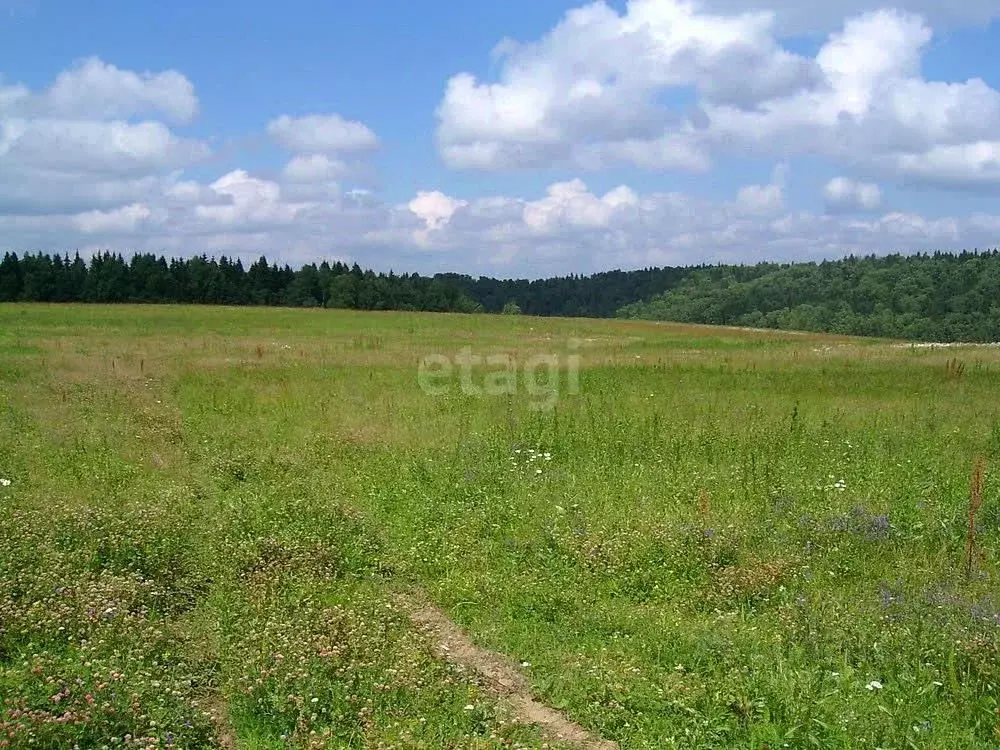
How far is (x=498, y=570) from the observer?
848cm

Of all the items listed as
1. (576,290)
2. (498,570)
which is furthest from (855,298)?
(498,570)

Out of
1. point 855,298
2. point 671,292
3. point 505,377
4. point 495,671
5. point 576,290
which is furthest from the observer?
point 576,290

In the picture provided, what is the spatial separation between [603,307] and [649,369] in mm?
140565

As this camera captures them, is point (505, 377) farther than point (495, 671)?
Yes

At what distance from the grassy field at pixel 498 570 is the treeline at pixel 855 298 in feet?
294

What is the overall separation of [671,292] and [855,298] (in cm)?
3828

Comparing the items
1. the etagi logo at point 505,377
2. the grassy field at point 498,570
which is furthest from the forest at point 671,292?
the grassy field at point 498,570

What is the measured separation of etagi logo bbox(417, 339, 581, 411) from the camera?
1947cm

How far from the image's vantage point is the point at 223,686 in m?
5.90

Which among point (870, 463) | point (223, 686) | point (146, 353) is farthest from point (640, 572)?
point (146, 353)

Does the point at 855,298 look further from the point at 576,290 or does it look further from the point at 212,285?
the point at 212,285

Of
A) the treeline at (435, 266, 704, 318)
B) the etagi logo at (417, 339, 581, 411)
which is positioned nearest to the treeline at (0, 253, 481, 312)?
the treeline at (435, 266, 704, 318)

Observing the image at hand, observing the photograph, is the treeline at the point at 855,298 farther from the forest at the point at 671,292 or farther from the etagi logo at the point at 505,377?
the etagi logo at the point at 505,377

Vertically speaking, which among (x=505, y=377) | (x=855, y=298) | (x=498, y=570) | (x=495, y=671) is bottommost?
(x=495, y=671)
